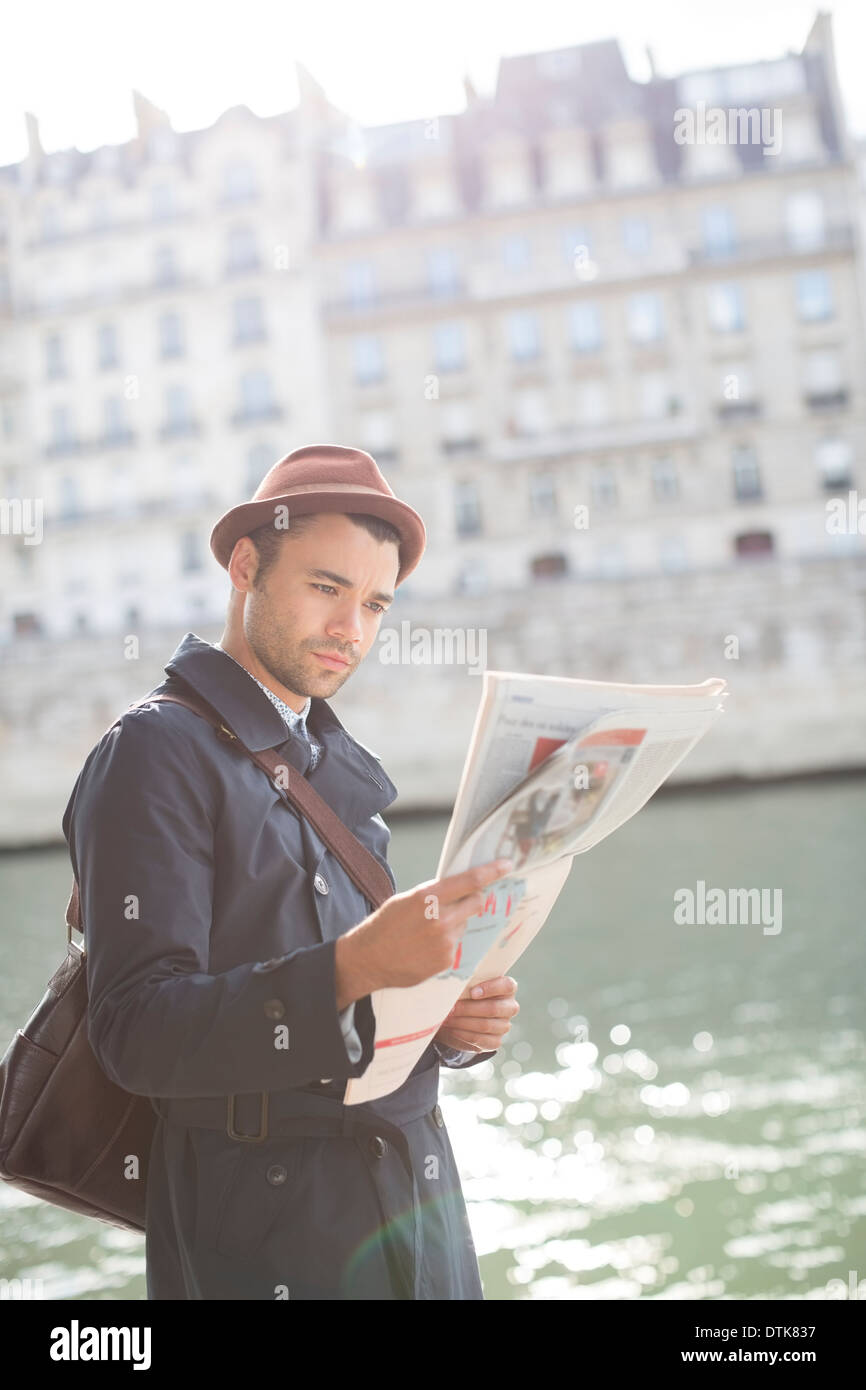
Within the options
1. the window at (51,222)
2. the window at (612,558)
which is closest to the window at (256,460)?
the window at (51,222)

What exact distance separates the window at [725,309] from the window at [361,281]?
8.03 meters

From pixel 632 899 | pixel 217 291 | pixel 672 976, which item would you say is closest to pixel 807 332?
pixel 217 291

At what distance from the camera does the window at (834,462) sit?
30.9 meters

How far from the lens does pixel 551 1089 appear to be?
285 inches

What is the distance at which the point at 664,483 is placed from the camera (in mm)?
30875

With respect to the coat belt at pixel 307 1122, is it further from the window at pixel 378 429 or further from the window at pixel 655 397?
the window at pixel 378 429

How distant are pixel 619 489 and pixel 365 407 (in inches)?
254

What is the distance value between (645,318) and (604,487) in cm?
412

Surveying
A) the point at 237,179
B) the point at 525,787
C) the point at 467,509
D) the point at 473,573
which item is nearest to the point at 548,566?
the point at 473,573

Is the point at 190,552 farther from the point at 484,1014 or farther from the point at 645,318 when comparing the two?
the point at 484,1014

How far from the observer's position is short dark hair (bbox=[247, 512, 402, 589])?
1774mm

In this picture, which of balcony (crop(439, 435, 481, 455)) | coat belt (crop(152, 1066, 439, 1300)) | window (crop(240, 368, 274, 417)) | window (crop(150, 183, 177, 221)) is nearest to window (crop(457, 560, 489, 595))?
balcony (crop(439, 435, 481, 455))

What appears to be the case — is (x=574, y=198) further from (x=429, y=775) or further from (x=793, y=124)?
(x=429, y=775)

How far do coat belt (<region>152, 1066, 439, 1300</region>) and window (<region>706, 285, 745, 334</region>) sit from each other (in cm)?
3168
